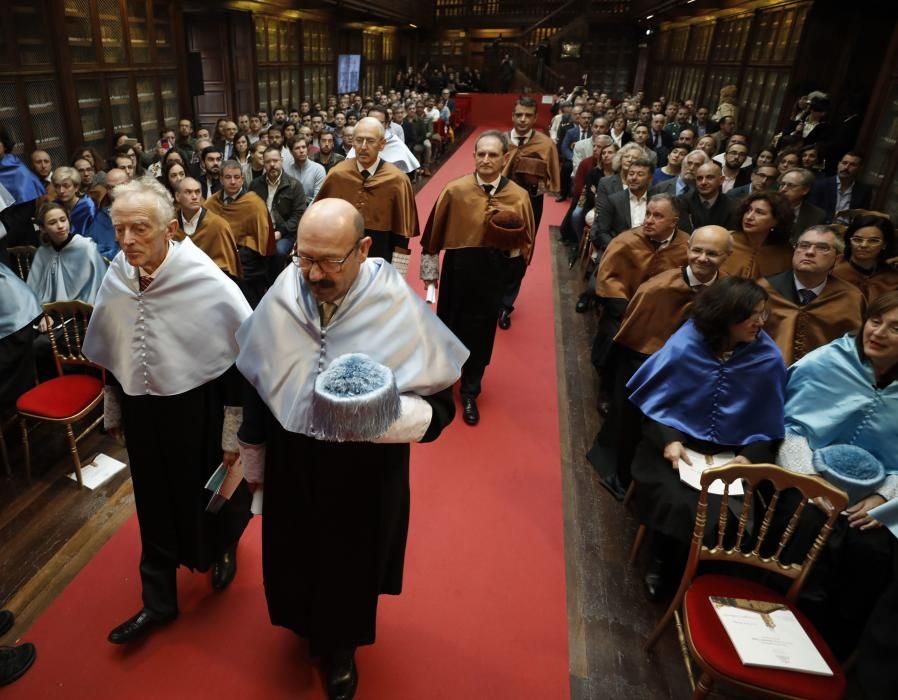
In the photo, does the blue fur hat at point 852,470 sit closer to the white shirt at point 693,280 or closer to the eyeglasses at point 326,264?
the white shirt at point 693,280

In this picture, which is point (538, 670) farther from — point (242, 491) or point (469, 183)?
point (469, 183)

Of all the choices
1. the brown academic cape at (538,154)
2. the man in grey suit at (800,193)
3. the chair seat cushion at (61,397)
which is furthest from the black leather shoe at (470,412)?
the man in grey suit at (800,193)

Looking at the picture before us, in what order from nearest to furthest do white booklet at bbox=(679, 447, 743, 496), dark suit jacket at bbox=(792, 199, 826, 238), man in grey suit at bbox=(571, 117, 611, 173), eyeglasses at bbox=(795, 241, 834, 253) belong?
white booklet at bbox=(679, 447, 743, 496), eyeglasses at bbox=(795, 241, 834, 253), dark suit jacket at bbox=(792, 199, 826, 238), man in grey suit at bbox=(571, 117, 611, 173)

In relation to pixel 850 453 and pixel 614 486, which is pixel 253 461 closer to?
pixel 614 486

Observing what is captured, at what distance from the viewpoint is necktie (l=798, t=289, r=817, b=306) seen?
11.3 ft

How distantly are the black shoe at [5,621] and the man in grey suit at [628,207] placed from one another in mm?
4715

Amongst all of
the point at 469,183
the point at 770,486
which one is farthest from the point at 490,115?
the point at 770,486

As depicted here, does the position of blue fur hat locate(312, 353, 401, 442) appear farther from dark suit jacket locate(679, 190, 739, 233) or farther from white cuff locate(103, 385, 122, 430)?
dark suit jacket locate(679, 190, 739, 233)

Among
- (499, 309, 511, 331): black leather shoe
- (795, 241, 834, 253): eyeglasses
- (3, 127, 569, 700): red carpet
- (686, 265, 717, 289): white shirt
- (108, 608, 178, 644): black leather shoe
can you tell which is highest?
(795, 241, 834, 253): eyeglasses

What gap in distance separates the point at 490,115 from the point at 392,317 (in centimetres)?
2209

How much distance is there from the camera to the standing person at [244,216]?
5066 mm

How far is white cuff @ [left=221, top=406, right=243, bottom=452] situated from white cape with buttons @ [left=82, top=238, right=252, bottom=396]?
0.52 feet

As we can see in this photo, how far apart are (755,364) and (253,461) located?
2224 mm

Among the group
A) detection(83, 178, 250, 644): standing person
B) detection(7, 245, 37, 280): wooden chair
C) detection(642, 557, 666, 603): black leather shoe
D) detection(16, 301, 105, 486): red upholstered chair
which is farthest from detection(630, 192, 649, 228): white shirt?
detection(7, 245, 37, 280): wooden chair
